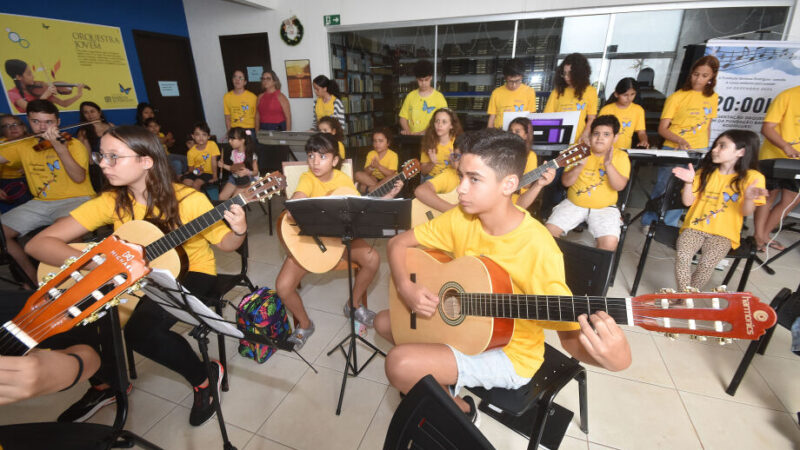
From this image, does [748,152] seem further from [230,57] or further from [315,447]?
[230,57]

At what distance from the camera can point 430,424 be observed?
79 centimetres

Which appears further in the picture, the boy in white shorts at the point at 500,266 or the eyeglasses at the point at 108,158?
the eyeglasses at the point at 108,158

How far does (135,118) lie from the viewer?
17.7 ft

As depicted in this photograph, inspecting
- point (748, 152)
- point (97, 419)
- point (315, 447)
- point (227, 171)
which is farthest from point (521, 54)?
point (97, 419)

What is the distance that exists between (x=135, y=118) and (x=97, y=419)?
5093 millimetres

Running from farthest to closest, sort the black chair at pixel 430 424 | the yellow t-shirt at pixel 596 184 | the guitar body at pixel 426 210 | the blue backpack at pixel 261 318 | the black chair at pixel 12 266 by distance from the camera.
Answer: the guitar body at pixel 426 210, the yellow t-shirt at pixel 596 184, the black chair at pixel 12 266, the blue backpack at pixel 261 318, the black chair at pixel 430 424

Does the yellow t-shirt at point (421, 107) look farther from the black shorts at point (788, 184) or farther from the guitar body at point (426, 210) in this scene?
the black shorts at point (788, 184)

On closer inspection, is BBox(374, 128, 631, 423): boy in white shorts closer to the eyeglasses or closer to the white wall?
the eyeglasses

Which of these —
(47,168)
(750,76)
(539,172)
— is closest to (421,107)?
(539,172)

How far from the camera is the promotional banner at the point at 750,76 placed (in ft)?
12.4

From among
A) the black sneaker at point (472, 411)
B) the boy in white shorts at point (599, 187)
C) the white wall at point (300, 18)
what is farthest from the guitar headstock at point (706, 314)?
the white wall at point (300, 18)

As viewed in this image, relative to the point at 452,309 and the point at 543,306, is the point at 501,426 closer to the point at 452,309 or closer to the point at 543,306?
the point at 452,309

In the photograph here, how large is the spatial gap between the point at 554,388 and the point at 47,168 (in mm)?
3953

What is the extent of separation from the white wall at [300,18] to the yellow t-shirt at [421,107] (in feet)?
5.45
